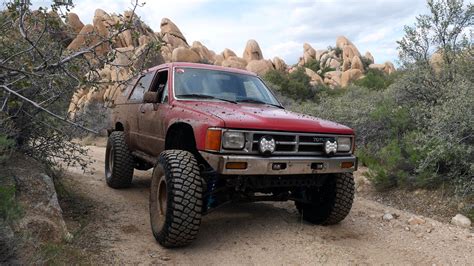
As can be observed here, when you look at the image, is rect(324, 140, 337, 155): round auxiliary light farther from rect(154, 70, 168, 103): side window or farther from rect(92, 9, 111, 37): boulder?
rect(92, 9, 111, 37): boulder

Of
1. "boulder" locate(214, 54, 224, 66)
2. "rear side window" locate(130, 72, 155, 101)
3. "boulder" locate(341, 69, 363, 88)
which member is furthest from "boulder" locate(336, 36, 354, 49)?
"rear side window" locate(130, 72, 155, 101)

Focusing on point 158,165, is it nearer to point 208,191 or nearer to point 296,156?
point 208,191

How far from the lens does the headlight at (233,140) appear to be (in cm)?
384

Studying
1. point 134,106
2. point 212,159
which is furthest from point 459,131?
point 134,106

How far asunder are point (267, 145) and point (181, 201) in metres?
0.95

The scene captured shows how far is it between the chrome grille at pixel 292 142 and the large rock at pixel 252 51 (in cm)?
4619

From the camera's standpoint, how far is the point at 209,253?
4082mm

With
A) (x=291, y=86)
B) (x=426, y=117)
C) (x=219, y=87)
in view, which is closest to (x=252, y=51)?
(x=291, y=86)

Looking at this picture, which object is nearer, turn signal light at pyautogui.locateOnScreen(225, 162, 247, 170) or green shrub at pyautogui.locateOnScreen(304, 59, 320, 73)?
turn signal light at pyautogui.locateOnScreen(225, 162, 247, 170)

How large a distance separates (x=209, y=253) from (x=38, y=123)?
245cm

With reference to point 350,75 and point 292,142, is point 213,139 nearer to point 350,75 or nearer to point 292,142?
point 292,142

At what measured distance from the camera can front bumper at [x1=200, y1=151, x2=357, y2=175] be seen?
3766 millimetres

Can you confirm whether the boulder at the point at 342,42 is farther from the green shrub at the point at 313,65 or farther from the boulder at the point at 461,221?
the boulder at the point at 461,221

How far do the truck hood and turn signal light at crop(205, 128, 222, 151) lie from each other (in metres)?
0.11
